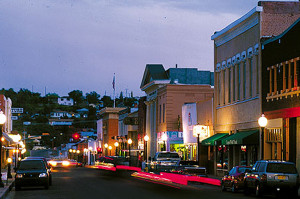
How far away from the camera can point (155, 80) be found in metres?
76.1

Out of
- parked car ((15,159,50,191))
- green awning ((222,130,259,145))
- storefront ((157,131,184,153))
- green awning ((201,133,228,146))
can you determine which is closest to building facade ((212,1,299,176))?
green awning ((222,130,259,145))

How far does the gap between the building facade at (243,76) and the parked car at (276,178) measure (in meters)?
14.7

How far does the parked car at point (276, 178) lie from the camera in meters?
26.8

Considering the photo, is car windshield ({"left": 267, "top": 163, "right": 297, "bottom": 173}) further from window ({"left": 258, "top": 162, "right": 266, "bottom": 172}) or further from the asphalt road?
the asphalt road

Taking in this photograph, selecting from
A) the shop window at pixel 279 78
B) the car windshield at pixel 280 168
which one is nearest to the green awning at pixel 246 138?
the shop window at pixel 279 78

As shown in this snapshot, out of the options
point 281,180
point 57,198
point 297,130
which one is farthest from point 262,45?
point 57,198

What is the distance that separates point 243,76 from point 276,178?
20493 millimetres

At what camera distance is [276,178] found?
26750 millimetres

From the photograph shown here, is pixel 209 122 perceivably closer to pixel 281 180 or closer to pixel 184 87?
pixel 184 87

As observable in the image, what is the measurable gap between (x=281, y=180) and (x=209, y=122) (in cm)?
2771

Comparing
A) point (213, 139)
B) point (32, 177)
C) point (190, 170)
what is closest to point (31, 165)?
point (32, 177)

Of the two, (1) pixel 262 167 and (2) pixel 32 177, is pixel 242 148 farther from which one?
(1) pixel 262 167

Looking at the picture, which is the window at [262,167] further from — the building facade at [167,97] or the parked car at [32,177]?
the building facade at [167,97]

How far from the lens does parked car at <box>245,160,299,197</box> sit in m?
26.8
